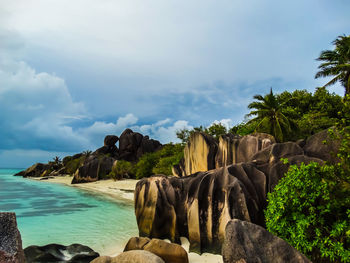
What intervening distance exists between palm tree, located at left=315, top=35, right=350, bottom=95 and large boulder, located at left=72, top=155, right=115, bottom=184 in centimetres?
3615

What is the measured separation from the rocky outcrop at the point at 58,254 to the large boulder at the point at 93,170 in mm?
36291

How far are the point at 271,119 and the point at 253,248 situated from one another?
66.9 feet

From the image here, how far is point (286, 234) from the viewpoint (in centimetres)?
500

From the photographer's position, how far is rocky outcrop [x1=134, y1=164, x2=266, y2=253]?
7.24 metres

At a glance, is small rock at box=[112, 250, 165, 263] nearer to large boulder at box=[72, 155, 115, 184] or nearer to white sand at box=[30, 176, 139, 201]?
white sand at box=[30, 176, 139, 201]

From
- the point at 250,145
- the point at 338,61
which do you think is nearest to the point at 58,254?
the point at 250,145

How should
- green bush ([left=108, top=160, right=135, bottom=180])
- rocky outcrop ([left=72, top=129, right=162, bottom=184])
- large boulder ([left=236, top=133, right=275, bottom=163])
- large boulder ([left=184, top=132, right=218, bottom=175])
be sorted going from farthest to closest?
rocky outcrop ([left=72, top=129, right=162, bottom=184]), green bush ([left=108, top=160, right=135, bottom=180]), large boulder ([left=184, top=132, right=218, bottom=175]), large boulder ([left=236, top=133, right=275, bottom=163])

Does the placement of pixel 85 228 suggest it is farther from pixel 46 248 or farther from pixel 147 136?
pixel 147 136

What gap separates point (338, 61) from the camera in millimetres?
23641

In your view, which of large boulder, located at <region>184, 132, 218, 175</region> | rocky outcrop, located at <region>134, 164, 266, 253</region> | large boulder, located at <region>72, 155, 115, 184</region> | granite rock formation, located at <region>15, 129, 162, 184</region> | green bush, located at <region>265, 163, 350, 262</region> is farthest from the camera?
granite rock formation, located at <region>15, 129, 162, 184</region>

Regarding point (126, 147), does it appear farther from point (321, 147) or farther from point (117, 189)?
point (321, 147)

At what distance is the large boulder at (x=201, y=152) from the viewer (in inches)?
471

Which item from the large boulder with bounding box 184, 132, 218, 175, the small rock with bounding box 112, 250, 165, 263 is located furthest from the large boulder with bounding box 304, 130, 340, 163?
the small rock with bounding box 112, 250, 165, 263

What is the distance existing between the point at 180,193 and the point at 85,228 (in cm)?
630
